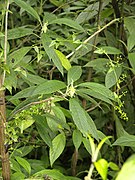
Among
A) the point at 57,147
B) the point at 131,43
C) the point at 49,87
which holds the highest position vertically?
the point at 131,43

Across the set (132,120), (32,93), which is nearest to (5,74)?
(32,93)

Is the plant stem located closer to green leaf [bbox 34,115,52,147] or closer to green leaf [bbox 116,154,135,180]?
green leaf [bbox 34,115,52,147]

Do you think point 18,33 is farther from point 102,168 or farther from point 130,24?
point 102,168

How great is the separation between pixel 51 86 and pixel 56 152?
157mm

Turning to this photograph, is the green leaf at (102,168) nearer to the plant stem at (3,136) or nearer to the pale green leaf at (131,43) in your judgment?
the plant stem at (3,136)

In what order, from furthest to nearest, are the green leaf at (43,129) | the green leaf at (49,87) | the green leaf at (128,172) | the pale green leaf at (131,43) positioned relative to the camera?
the pale green leaf at (131,43) < the green leaf at (43,129) < the green leaf at (49,87) < the green leaf at (128,172)

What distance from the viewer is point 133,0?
1.45 m

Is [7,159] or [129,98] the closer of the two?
[7,159]

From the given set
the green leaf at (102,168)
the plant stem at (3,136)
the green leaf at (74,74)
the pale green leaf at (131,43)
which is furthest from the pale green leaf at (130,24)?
the green leaf at (102,168)

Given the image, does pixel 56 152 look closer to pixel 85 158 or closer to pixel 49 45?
pixel 49 45

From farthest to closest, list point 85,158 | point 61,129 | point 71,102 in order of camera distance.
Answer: point 85,158, point 61,129, point 71,102

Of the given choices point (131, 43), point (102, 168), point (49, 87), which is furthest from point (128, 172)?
point (131, 43)

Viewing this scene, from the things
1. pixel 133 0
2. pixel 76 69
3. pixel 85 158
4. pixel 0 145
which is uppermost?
pixel 133 0

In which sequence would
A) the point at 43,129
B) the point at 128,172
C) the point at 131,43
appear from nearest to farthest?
the point at 128,172
the point at 43,129
the point at 131,43
